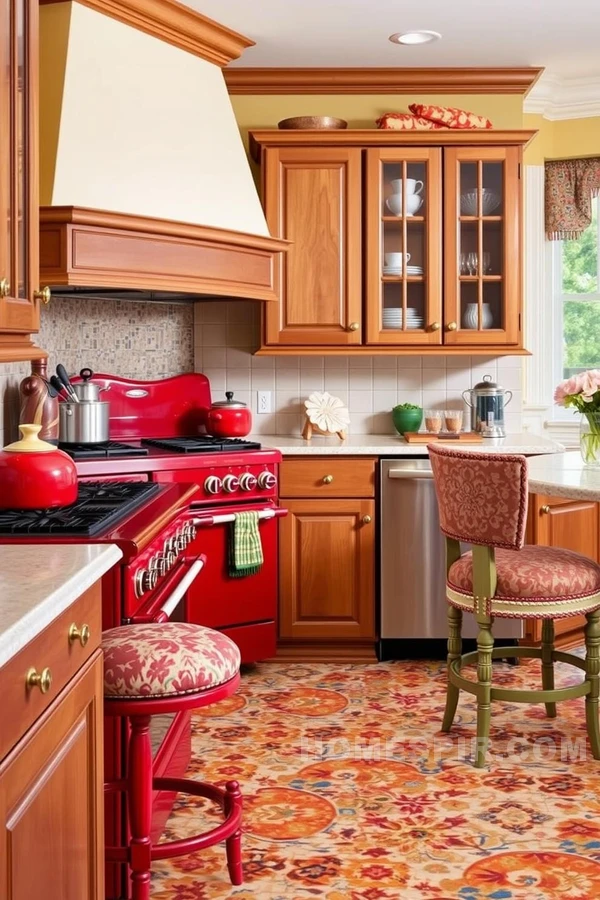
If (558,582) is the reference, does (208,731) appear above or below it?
below

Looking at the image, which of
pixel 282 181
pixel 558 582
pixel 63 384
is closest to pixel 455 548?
pixel 558 582

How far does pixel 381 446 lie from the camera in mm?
4461

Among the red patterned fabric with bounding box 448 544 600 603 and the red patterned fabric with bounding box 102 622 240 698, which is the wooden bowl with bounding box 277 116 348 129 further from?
the red patterned fabric with bounding box 102 622 240 698

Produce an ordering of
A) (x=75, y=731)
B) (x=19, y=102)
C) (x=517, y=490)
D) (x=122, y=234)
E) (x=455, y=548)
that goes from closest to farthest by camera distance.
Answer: (x=75, y=731), (x=19, y=102), (x=517, y=490), (x=455, y=548), (x=122, y=234)

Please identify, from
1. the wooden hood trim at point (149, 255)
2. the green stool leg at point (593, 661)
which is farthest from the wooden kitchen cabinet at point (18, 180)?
the green stool leg at point (593, 661)

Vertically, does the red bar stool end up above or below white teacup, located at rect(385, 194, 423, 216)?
below

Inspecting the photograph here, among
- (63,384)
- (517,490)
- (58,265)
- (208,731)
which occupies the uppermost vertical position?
(58,265)

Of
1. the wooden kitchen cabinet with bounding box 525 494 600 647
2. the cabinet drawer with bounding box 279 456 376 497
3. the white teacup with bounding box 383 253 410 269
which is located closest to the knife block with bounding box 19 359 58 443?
the cabinet drawer with bounding box 279 456 376 497

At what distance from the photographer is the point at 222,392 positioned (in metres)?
5.08

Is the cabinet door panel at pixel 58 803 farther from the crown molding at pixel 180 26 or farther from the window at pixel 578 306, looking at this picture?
the window at pixel 578 306

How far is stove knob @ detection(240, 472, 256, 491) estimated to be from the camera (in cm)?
419

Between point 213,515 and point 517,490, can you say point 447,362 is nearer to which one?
point 213,515

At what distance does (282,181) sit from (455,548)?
6.39 ft

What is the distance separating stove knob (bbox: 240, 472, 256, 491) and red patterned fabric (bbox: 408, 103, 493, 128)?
5.98ft
